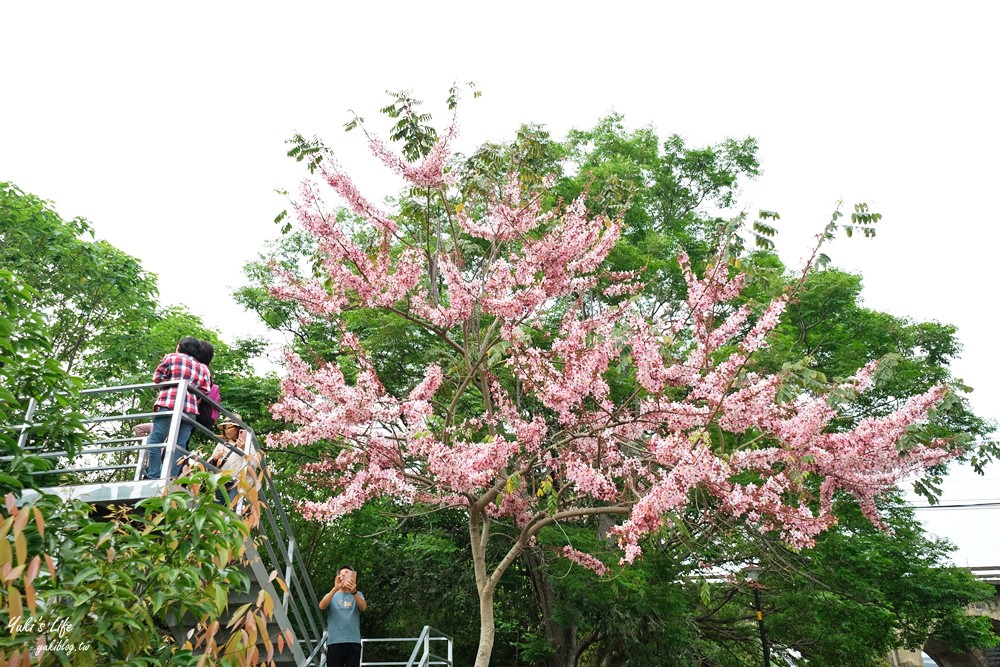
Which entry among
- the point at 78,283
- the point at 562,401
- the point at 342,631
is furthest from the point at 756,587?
the point at 78,283

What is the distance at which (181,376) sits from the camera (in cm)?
604

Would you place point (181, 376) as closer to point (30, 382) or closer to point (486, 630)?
point (30, 382)

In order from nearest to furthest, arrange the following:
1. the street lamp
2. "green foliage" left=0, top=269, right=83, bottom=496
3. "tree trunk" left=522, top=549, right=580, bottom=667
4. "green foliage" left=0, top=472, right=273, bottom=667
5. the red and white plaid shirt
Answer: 1. "green foliage" left=0, top=472, right=273, bottom=667
2. "green foliage" left=0, top=269, right=83, bottom=496
3. the red and white plaid shirt
4. the street lamp
5. "tree trunk" left=522, top=549, right=580, bottom=667

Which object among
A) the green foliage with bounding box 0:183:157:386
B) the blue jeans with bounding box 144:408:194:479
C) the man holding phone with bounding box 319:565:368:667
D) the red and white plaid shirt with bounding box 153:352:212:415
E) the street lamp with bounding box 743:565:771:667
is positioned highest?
the green foliage with bounding box 0:183:157:386

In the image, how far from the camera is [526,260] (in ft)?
27.7

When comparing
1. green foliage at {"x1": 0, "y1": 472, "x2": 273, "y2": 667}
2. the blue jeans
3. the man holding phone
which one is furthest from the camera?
the man holding phone

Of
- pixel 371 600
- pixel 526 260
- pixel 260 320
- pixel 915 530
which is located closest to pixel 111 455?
pixel 260 320

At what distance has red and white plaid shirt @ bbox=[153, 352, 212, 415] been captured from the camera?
5.83m

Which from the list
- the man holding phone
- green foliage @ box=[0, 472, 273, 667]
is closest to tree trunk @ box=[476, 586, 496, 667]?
the man holding phone

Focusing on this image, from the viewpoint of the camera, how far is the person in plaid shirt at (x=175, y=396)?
5.56 m

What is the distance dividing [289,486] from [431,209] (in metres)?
7.60

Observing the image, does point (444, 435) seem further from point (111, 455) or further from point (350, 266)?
point (111, 455)

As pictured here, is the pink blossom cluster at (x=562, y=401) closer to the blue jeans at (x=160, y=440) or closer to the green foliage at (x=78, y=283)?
the blue jeans at (x=160, y=440)

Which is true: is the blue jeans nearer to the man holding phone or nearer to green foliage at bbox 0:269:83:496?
green foliage at bbox 0:269:83:496
